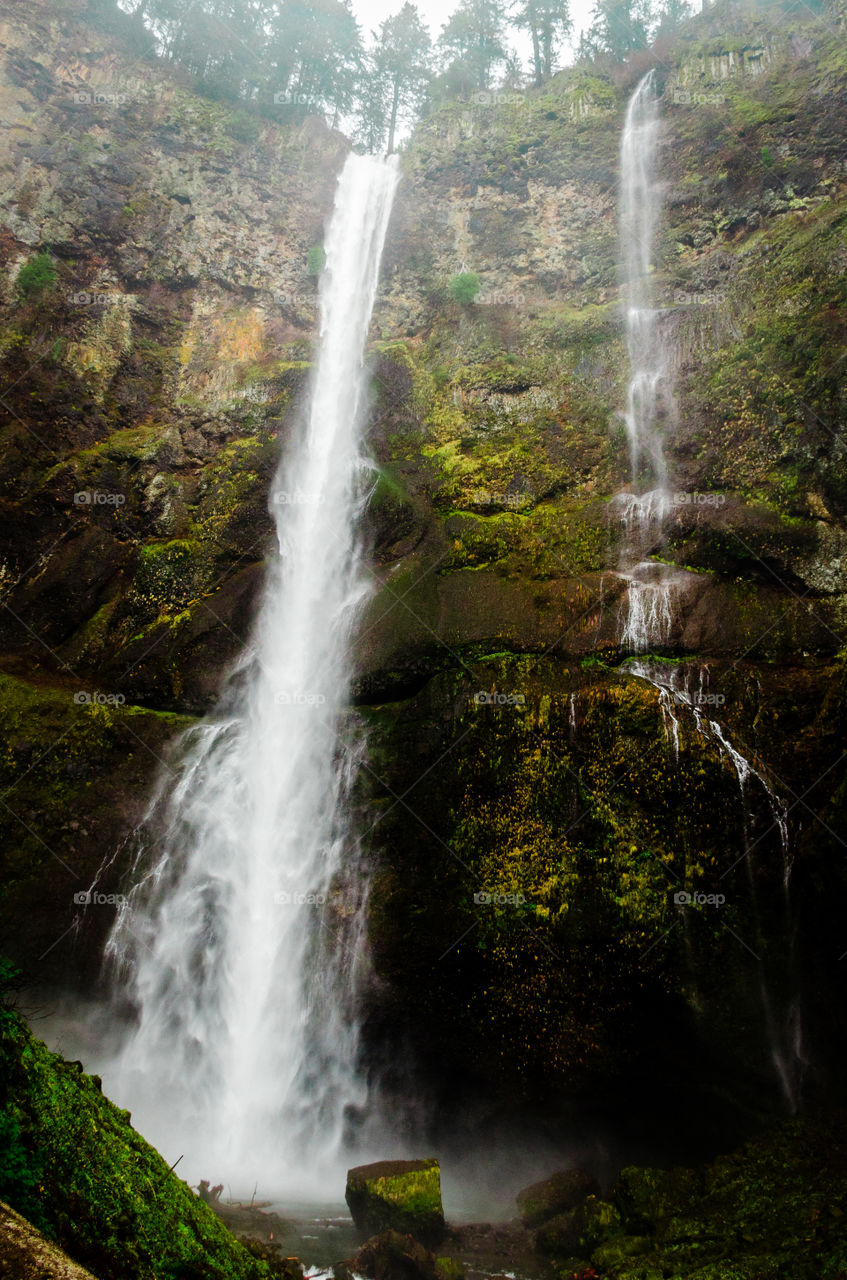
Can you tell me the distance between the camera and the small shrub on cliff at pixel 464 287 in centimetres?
1625

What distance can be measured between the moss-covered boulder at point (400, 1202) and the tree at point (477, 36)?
28.8 metres

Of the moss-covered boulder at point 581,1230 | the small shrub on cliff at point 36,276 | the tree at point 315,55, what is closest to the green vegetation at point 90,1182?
the moss-covered boulder at point 581,1230

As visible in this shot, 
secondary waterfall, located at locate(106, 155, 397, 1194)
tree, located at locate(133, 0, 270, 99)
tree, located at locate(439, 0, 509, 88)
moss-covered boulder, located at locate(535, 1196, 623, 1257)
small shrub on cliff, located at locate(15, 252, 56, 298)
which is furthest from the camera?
tree, located at locate(439, 0, 509, 88)

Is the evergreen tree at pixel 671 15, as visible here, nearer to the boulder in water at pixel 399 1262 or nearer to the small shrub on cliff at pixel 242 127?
the small shrub on cliff at pixel 242 127

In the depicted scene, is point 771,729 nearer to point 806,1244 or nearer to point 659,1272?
point 806,1244

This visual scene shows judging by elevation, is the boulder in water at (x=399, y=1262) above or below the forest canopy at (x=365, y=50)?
below

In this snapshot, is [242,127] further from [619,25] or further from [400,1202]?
[400,1202]

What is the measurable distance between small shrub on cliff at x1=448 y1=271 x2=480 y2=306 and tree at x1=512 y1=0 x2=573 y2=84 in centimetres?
1177

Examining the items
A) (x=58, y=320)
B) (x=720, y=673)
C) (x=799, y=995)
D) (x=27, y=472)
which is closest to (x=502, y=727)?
(x=720, y=673)

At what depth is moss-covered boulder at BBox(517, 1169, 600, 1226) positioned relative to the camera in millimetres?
7613

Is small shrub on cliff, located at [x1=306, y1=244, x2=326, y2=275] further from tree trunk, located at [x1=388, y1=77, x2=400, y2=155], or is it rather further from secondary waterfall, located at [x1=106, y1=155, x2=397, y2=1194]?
secondary waterfall, located at [x1=106, y1=155, x2=397, y2=1194]

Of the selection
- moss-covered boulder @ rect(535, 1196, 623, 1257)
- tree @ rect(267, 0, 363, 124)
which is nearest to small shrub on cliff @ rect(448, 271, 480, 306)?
tree @ rect(267, 0, 363, 124)

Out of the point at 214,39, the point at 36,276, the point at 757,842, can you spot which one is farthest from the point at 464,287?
the point at 757,842

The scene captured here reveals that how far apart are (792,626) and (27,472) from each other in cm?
1273
